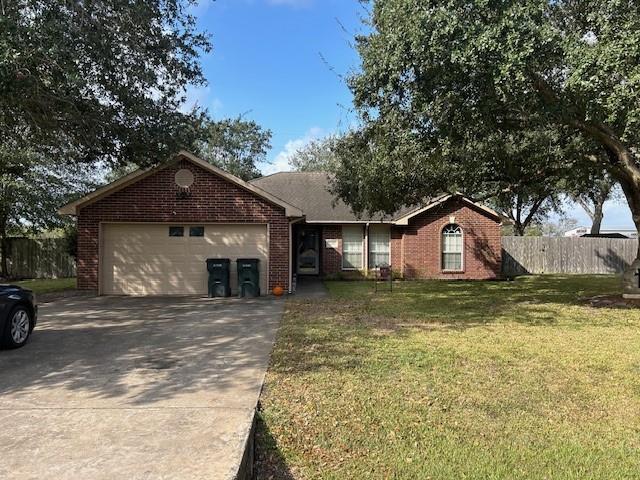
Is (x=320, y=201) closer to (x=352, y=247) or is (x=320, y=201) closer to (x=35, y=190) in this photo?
(x=352, y=247)

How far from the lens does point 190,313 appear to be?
35.5 feet

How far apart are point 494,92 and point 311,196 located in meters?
13.6

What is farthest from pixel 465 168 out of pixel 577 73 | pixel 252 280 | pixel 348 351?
pixel 348 351

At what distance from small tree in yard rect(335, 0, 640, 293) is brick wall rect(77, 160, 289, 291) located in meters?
3.05

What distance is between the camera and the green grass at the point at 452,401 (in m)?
3.79

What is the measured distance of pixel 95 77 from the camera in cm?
917

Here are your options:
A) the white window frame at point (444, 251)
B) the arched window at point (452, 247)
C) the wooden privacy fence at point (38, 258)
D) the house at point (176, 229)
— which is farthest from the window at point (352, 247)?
the wooden privacy fence at point (38, 258)

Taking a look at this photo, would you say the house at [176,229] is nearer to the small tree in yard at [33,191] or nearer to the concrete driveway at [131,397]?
the concrete driveway at [131,397]

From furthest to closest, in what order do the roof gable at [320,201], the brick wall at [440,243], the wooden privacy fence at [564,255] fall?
the wooden privacy fence at [564,255], the brick wall at [440,243], the roof gable at [320,201]

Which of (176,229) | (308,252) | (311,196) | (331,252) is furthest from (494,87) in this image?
(311,196)

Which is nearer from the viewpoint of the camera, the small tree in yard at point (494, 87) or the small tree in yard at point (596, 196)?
the small tree in yard at point (494, 87)

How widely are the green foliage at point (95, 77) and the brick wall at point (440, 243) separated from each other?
1116 cm

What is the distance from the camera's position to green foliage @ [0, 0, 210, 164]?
7.36 metres

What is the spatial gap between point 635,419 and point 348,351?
3.43m
